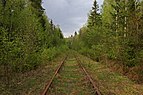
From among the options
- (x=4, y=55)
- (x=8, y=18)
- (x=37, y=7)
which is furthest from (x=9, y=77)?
(x=37, y=7)

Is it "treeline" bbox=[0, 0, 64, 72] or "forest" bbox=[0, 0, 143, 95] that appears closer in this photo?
"treeline" bbox=[0, 0, 64, 72]

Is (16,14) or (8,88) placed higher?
(16,14)

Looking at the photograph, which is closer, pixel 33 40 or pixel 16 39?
pixel 16 39

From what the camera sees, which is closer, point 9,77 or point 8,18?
point 9,77

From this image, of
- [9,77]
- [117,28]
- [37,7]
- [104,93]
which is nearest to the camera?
[104,93]

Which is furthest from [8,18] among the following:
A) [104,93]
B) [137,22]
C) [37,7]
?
[37,7]

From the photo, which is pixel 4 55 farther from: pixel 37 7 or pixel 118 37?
pixel 37 7

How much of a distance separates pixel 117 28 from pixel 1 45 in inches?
374

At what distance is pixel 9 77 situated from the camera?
51.1ft

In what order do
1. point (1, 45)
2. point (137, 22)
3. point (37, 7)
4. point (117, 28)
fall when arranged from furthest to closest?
point (37, 7), point (117, 28), point (137, 22), point (1, 45)

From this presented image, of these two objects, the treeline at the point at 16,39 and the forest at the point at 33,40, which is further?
the forest at the point at 33,40

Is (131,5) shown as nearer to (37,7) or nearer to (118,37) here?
(118,37)

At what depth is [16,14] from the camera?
19.8 m

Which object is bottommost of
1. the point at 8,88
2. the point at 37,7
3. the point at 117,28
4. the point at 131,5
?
the point at 8,88
